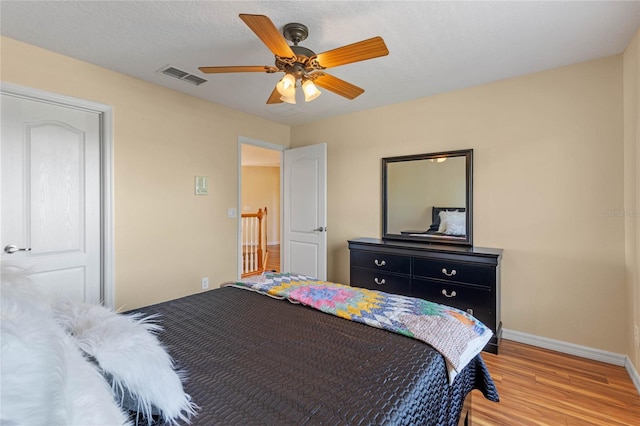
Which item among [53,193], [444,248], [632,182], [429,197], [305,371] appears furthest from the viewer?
[429,197]

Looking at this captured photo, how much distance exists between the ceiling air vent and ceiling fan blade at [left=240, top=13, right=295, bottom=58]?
1.39 meters

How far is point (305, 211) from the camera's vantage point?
13.3 feet

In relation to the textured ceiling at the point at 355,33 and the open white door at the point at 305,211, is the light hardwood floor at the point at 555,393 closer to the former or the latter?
the open white door at the point at 305,211

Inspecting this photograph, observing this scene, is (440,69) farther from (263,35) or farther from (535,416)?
(535,416)

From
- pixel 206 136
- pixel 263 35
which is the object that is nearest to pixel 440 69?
pixel 263 35

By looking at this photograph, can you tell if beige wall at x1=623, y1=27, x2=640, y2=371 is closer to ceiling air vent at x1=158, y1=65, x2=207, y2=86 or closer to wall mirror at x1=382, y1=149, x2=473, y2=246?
wall mirror at x1=382, y1=149, x2=473, y2=246

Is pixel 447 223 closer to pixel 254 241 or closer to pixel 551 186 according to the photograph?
pixel 551 186

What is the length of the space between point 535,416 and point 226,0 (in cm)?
304

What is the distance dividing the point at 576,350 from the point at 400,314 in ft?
6.95

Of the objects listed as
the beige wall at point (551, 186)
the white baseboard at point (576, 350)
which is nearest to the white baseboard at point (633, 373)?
the white baseboard at point (576, 350)

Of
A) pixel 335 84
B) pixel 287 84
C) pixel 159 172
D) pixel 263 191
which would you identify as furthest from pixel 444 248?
pixel 263 191

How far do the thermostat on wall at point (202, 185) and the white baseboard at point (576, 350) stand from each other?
133 inches

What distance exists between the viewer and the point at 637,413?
183 centimetres

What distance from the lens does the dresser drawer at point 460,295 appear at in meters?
2.60
